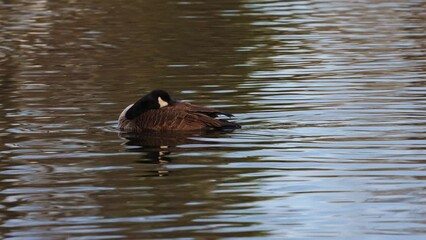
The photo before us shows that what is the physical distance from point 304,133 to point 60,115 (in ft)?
13.5

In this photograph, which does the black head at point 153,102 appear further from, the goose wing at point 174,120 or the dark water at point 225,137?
the dark water at point 225,137

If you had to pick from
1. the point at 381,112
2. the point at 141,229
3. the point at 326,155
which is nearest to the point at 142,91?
the point at 381,112

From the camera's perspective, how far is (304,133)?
16.2 m

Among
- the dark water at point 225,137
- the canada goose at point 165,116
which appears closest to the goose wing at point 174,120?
the canada goose at point 165,116

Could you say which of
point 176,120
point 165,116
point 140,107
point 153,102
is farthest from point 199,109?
point 140,107

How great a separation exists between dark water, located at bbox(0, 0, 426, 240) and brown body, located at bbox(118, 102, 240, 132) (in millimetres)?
254

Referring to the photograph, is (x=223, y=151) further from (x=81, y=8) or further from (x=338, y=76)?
(x=81, y=8)

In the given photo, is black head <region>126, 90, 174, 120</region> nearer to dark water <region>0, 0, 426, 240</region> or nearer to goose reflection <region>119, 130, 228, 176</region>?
goose reflection <region>119, 130, 228, 176</region>

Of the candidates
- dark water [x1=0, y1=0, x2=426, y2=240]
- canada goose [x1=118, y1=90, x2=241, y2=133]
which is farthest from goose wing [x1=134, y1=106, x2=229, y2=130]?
dark water [x1=0, y1=0, x2=426, y2=240]

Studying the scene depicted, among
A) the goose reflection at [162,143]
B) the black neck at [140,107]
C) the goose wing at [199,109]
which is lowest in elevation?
the goose reflection at [162,143]

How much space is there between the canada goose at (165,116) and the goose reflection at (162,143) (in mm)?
94

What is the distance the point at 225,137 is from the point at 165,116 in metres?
1.26

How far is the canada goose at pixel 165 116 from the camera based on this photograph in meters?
17.0

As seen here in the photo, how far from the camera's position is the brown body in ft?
55.6
